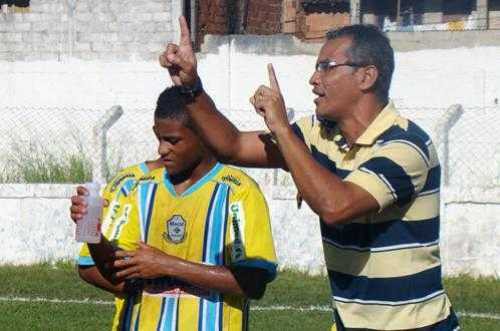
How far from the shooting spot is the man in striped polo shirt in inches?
164

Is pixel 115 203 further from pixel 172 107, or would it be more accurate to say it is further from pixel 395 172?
pixel 395 172

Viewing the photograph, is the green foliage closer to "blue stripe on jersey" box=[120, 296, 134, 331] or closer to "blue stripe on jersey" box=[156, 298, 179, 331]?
"blue stripe on jersey" box=[120, 296, 134, 331]

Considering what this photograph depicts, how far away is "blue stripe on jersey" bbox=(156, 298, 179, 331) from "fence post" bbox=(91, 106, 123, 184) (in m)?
8.01

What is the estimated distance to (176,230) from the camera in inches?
201

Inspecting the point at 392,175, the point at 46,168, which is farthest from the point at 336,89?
the point at 46,168

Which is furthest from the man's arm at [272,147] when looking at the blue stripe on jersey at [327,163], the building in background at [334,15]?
the building in background at [334,15]

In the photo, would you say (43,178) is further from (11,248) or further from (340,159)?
(340,159)

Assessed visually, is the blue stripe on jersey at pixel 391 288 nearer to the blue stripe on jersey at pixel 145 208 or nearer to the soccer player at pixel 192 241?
the soccer player at pixel 192 241

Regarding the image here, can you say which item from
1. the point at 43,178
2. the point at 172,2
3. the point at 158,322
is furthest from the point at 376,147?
the point at 172,2

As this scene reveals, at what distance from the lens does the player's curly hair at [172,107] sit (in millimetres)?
5113

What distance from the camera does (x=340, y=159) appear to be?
4398 mm

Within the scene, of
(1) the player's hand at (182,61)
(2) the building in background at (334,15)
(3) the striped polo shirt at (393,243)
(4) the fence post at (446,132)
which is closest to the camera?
(3) the striped polo shirt at (393,243)

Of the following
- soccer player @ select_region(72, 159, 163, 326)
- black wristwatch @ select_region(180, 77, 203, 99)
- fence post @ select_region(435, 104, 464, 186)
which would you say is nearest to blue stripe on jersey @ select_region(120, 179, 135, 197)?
soccer player @ select_region(72, 159, 163, 326)

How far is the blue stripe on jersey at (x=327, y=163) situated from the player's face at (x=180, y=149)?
29.7 inches
